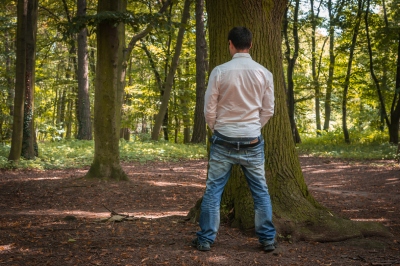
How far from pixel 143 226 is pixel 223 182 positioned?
147 cm

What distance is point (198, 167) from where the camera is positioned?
50.7 ft

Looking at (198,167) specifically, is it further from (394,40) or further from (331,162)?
(394,40)

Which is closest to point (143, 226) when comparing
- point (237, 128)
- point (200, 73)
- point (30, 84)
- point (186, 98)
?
point (237, 128)

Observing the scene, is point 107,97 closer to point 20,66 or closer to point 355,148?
point 20,66

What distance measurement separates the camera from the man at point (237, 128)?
4324mm

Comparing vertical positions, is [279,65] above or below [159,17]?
below

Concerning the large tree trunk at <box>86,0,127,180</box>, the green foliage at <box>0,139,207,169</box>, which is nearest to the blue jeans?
the large tree trunk at <box>86,0,127,180</box>

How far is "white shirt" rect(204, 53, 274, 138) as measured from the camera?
170 inches

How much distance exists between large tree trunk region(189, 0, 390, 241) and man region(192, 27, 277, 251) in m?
0.70

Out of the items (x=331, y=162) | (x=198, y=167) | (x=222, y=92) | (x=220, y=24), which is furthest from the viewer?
(x=331, y=162)

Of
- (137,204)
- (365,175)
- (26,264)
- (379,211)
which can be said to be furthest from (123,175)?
(365,175)

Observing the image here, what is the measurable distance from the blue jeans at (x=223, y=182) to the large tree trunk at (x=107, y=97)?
561 cm

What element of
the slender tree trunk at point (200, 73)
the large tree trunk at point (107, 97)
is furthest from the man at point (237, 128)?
the slender tree trunk at point (200, 73)

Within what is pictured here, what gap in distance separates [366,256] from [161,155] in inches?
555
